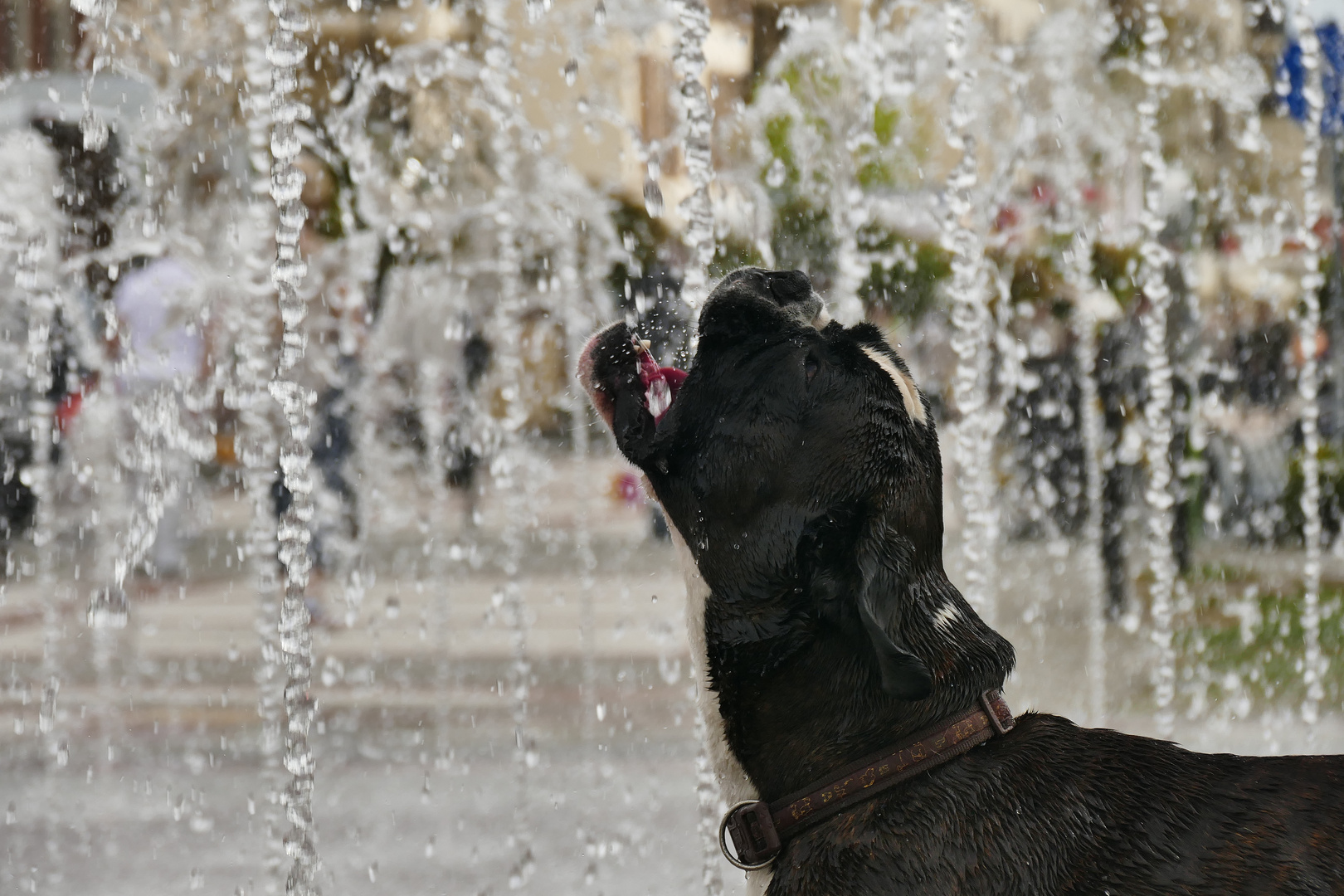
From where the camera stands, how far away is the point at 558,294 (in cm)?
1458

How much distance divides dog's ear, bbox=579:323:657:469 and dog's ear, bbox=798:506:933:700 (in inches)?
19.1

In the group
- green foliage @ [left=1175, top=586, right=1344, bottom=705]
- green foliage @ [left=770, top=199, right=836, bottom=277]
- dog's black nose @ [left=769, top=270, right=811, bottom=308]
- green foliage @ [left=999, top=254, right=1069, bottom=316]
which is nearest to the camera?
dog's black nose @ [left=769, top=270, right=811, bottom=308]

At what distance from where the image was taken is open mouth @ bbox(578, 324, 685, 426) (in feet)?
8.52

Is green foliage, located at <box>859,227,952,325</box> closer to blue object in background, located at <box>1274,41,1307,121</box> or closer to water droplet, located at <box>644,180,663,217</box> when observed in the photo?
blue object in background, located at <box>1274,41,1307,121</box>

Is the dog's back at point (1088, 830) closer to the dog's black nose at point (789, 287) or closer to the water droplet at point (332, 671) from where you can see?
the dog's black nose at point (789, 287)

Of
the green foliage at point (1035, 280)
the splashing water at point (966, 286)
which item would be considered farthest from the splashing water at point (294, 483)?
the green foliage at point (1035, 280)

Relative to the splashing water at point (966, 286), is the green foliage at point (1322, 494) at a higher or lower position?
lower

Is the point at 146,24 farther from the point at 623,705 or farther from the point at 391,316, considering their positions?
the point at 623,705

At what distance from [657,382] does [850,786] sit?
933mm

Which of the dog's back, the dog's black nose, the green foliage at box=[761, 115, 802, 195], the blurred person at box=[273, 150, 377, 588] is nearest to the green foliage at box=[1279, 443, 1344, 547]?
the green foliage at box=[761, 115, 802, 195]

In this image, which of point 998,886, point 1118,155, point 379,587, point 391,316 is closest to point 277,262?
point 998,886

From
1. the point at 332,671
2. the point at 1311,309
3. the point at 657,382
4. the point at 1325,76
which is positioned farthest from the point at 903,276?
the point at 657,382

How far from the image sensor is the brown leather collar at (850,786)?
6.55 ft

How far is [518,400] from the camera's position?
11148mm
